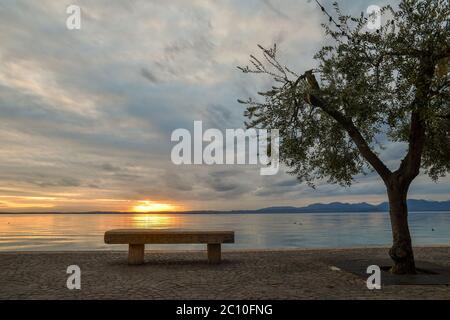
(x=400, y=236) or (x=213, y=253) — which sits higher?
(x=400, y=236)

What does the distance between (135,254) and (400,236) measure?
819cm

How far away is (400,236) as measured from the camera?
39.1ft

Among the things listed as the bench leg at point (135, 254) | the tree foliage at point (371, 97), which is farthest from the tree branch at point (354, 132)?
the bench leg at point (135, 254)

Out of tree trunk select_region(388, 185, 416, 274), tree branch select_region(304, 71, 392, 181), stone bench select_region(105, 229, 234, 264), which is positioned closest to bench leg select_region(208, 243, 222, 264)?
stone bench select_region(105, 229, 234, 264)

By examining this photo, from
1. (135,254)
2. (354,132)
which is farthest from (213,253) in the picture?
(354,132)

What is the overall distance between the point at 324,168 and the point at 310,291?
6898 mm

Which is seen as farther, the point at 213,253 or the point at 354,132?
the point at 213,253

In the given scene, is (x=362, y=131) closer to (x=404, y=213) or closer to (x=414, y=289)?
(x=404, y=213)

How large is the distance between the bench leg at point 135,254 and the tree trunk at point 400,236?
7.75 metres

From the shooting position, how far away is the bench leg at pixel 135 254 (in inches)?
533

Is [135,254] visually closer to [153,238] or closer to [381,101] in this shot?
[153,238]

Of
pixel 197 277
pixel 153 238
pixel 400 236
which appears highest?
pixel 400 236

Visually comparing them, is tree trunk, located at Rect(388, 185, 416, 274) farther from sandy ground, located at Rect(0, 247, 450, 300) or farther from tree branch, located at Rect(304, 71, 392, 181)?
sandy ground, located at Rect(0, 247, 450, 300)

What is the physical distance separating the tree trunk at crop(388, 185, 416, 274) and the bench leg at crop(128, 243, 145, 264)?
7748mm
